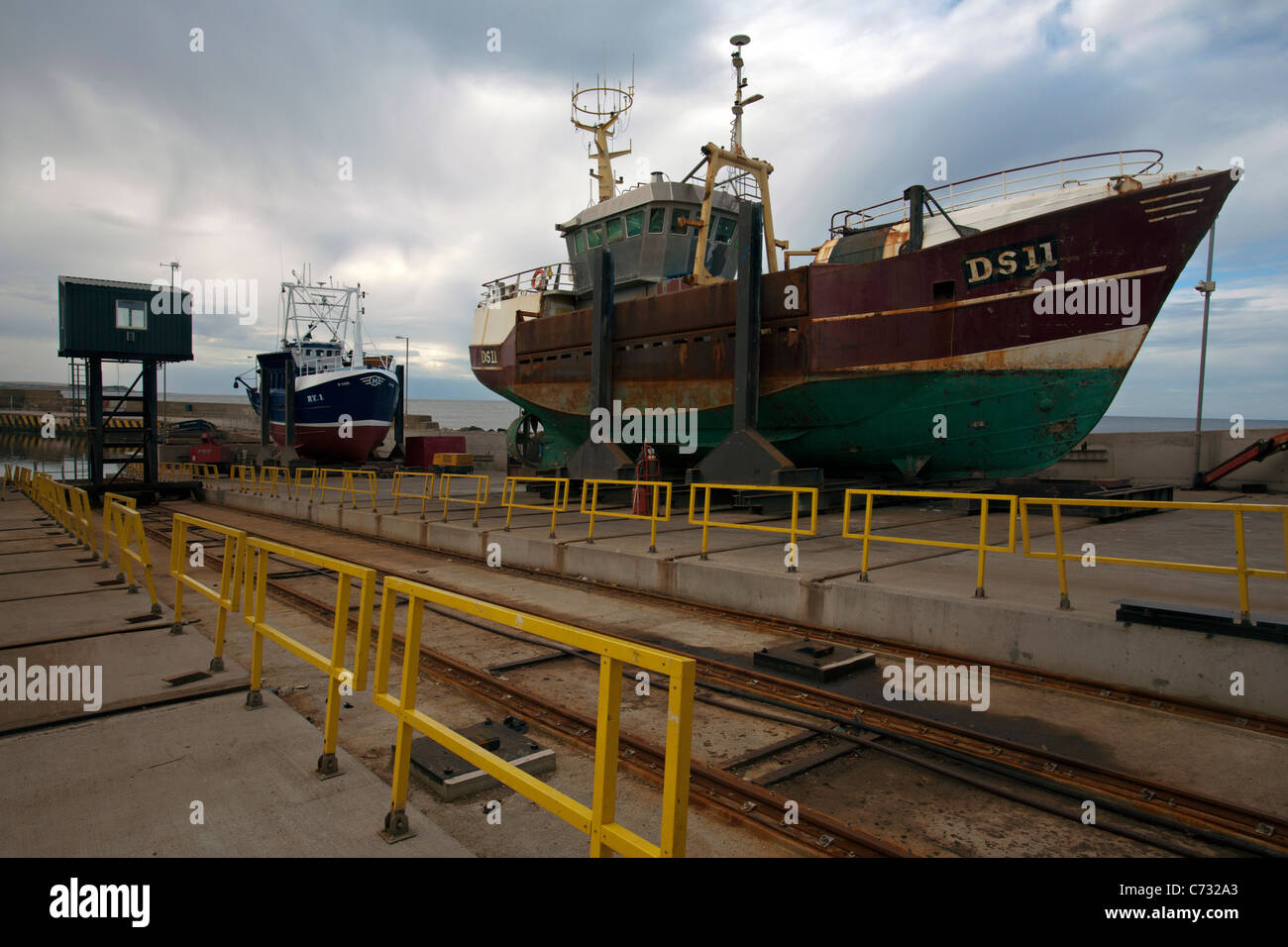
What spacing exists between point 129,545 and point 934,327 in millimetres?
11732

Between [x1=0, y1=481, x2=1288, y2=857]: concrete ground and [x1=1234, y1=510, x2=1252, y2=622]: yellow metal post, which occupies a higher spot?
[x1=1234, y1=510, x2=1252, y2=622]: yellow metal post

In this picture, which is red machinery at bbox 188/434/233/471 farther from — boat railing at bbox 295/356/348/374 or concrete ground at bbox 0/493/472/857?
concrete ground at bbox 0/493/472/857

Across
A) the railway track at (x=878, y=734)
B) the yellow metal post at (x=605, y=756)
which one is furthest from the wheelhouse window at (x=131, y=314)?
the yellow metal post at (x=605, y=756)

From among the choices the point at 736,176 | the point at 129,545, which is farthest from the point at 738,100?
the point at 129,545

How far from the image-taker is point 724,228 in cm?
1878

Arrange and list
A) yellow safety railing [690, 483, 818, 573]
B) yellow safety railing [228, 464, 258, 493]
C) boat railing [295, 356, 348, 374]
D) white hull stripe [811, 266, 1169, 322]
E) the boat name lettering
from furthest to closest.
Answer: boat railing [295, 356, 348, 374]
yellow safety railing [228, 464, 258, 493]
the boat name lettering
white hull stripe [811, 266, 1169, 322]
yellow safety railing [690, 483, 818, 573]

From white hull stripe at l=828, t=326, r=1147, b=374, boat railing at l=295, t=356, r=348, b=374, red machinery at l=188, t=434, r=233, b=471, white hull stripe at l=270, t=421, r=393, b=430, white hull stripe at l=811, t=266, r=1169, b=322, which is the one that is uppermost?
boat railing at l=295, t=356, r=348, b=374

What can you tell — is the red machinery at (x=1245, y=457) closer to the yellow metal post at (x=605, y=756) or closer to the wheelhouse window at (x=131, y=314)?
the yellow metal post at (x=605, y=756)

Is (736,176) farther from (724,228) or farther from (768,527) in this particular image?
(768,527)

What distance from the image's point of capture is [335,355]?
127 feet

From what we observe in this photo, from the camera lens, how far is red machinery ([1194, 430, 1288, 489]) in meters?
15.4

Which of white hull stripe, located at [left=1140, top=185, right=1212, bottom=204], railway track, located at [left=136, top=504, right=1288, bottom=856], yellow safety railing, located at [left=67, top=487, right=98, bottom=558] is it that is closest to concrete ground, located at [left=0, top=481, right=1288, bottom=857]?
railway track, located at [left=136, top=504, right=1288, bottom=856]
